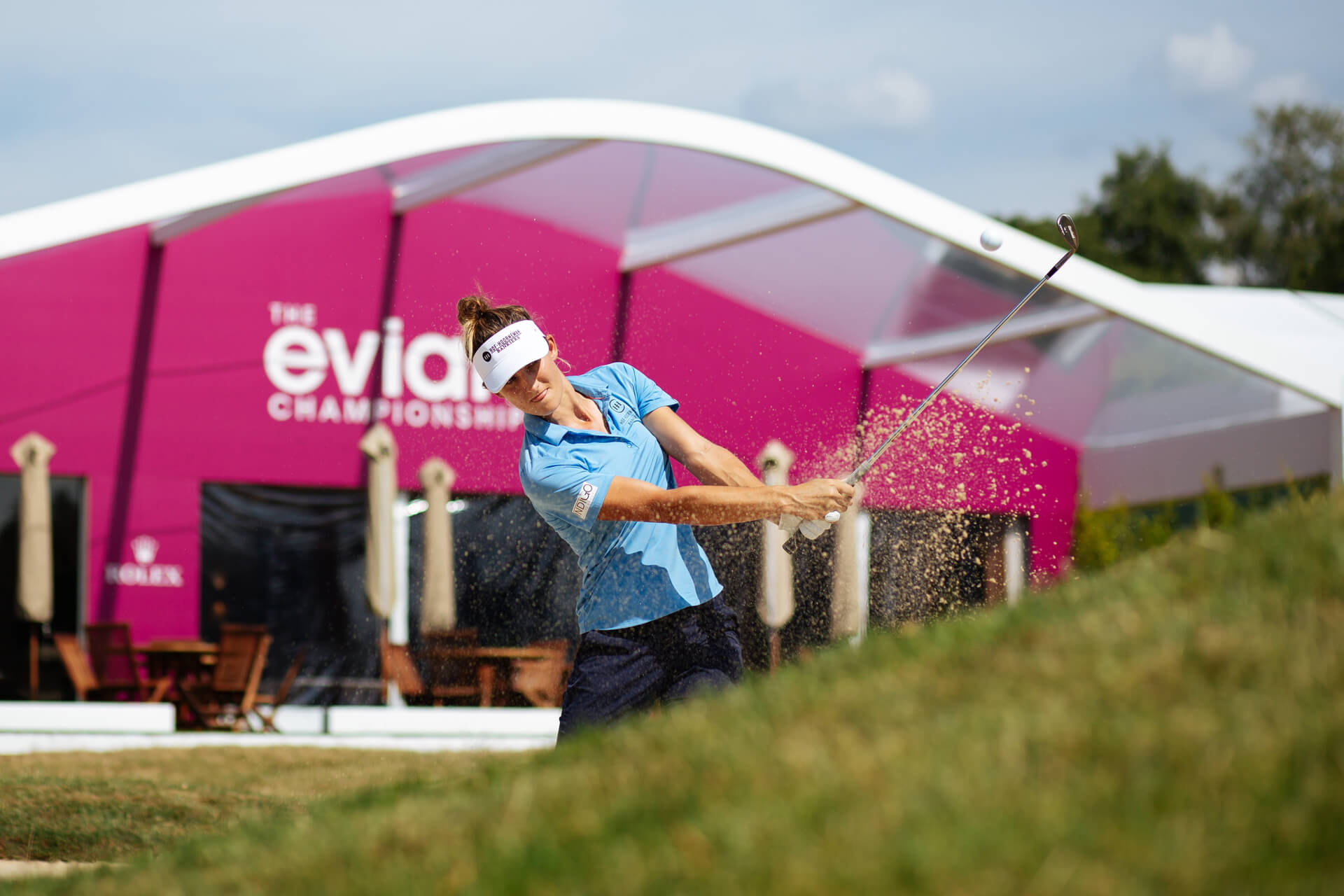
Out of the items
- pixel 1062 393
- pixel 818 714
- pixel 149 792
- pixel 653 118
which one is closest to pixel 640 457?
pixel 818 714

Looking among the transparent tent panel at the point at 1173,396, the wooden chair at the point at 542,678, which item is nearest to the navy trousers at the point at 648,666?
the wooden chair at the point at 542,678

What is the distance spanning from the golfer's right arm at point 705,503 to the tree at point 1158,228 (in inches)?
1523

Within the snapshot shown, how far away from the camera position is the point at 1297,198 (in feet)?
131

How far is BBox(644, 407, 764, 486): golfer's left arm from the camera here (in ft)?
15.4

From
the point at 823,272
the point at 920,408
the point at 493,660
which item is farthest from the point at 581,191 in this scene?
the point at 920,408

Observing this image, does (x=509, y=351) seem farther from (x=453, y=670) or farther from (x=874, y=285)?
(x=874, y=285)

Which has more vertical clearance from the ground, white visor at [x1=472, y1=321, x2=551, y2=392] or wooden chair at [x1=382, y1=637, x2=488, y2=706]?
white visor at [x1=472, y1=321, x2=551, y2=392]

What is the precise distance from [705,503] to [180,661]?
8.98 metres

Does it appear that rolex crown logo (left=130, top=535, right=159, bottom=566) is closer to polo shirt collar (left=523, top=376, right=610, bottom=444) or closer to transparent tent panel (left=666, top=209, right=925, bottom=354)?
transparent tent panel (left=666, top=209, right=925, bottom=354)

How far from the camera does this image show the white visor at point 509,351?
4363 mm

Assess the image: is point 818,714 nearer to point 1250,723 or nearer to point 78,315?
point 1250,723

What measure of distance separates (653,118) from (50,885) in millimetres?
8652

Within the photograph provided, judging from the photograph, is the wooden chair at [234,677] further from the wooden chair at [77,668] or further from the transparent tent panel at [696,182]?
the transparent tent panel at [696,182]

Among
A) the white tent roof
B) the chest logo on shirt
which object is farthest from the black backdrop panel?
the chest logo on shirt
